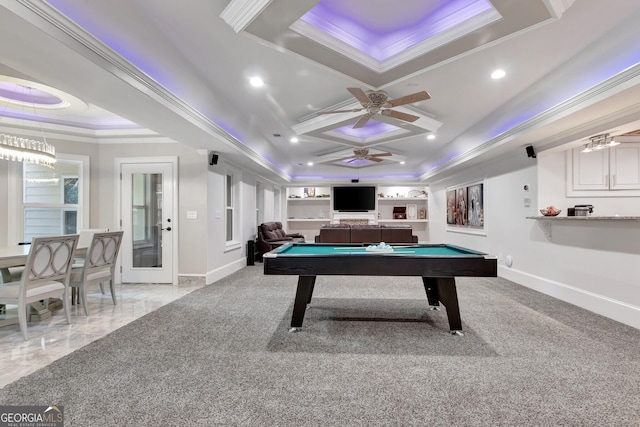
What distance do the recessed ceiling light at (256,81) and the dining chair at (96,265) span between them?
247cm

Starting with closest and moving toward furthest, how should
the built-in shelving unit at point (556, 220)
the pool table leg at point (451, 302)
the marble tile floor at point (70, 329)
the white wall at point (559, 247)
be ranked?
the marble tile floor at point (70, 329)
the pool table leg at point (451, 302)
the white wall at point (559, 247)
the built-in shelving unit at point (556, 220)

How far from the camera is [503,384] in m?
1.90

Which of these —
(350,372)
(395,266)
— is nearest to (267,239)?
(395,266)

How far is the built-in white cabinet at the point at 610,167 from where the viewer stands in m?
4.16

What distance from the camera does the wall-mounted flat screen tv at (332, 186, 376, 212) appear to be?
10.0m

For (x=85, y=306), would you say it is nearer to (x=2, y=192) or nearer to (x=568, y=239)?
(x=2, y=192)

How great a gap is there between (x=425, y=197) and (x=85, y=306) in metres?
9.20

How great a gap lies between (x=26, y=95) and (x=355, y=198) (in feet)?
26.5

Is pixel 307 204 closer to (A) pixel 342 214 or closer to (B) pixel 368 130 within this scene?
(A) pixel 342 214

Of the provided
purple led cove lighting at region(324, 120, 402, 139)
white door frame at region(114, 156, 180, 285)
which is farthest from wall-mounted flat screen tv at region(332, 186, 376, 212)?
white door frame at region(114, 156, 180, 285)

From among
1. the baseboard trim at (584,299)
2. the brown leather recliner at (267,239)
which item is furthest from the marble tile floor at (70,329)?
the baseboard trim at (584,299)

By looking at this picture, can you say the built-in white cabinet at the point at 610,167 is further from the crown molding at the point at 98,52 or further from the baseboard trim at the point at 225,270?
the baseboard trim at the point at 225,270

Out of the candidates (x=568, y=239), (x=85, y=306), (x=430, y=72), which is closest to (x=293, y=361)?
(x=85, y=306)

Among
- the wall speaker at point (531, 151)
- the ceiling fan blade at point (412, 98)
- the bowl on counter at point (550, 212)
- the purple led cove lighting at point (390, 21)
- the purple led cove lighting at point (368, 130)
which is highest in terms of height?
the purple led cove lighting at point (390, 21)
